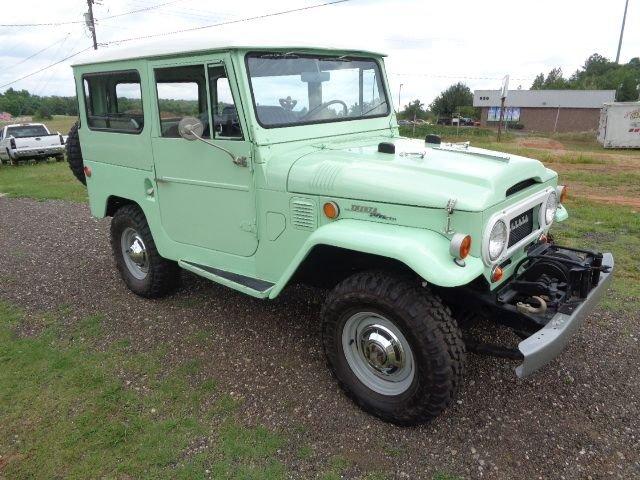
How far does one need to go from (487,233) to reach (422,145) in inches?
54.9

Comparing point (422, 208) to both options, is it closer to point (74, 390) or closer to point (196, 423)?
point (196, 423)

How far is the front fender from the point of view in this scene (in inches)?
101

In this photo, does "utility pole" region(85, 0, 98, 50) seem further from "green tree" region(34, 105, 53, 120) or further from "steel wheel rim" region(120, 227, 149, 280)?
"steel wheel rim" region(120, 227, 149, 280)

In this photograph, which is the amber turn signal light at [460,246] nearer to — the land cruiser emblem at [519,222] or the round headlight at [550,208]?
the land cruiser emblem at [519,222]

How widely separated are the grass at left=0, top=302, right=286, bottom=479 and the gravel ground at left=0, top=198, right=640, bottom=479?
160 mm

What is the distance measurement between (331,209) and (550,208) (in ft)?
5.42

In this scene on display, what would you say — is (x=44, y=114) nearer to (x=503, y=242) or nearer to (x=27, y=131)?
(x=27, y=131)

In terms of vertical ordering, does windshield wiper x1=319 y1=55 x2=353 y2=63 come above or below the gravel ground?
above

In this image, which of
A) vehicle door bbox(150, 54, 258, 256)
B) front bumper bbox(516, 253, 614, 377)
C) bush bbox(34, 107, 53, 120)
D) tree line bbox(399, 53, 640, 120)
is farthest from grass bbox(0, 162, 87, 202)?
tree line bbox(399, 53, 640, 120)

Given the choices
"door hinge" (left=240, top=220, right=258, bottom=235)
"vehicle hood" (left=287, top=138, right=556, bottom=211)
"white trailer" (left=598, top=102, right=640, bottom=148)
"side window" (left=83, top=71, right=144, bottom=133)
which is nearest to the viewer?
"vehicle hood" (left=287, top=138, right=556, bottom=211)

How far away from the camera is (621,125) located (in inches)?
878

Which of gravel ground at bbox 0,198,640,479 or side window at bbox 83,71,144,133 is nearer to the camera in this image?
gravel ground at bbox 0,198,640,479

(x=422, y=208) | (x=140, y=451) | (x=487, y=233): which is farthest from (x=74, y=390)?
(x=487, y=233)

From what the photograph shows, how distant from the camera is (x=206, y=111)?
3.64m
